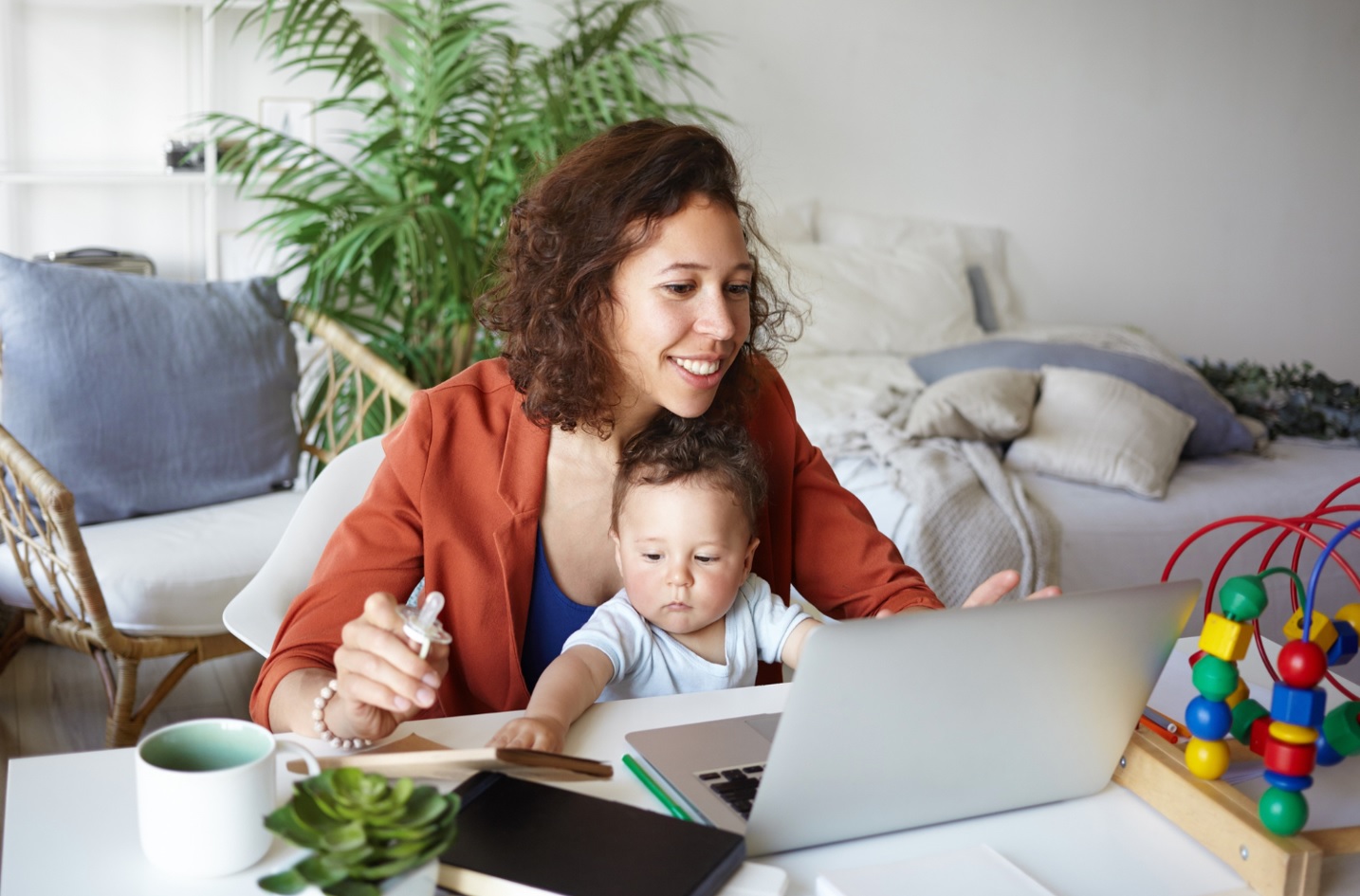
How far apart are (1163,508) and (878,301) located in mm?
1376

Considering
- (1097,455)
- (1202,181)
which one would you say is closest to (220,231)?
(1097,455)

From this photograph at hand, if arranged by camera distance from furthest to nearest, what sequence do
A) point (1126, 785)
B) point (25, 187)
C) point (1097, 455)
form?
point (25, 187) < point (1097, 455) < point (1126, 785)

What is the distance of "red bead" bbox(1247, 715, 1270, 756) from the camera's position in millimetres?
974

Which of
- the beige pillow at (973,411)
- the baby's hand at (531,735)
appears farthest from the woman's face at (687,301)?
the beige pillow at (973,411)

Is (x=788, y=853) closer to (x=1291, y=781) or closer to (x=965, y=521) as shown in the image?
(x=1291, y=781)

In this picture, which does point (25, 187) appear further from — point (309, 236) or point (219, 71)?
point (309, 236)

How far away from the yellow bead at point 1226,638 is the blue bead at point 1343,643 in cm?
16

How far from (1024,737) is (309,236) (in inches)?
94.0

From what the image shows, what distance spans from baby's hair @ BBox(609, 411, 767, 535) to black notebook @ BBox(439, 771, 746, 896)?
1.63ft

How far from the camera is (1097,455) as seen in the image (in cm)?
265

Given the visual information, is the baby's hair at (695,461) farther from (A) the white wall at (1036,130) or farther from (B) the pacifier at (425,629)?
(A) the white wall at (1036,130)

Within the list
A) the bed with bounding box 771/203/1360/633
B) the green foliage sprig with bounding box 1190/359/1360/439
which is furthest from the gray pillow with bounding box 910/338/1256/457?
the green foliage sprig with bounding box 1190/359/1360/439

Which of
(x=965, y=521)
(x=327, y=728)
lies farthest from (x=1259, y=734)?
(x=965, y=521)

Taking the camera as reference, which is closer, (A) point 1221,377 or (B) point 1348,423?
(B) point 1348,423
